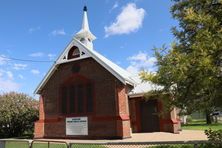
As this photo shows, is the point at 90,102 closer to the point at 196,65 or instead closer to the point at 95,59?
the point at 95,59

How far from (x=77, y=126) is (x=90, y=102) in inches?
88.5

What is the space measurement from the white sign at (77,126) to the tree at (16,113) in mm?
6801

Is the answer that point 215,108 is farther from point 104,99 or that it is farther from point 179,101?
point 104,99

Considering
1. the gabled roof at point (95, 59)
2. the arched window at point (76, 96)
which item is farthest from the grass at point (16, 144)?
the arched window at point (76, 96)

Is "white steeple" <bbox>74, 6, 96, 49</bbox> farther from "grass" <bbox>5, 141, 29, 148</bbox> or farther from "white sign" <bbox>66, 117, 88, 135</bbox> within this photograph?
"grass" <bbox>5, 141, 29, 148</bbox>

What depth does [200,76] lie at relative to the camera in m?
6.71

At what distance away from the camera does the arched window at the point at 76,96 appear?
73.4 feet

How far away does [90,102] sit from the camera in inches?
877

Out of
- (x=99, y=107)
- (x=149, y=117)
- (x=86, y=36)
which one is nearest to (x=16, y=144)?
(x=99, y=107)

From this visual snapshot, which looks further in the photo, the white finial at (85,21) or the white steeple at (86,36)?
the white finial at (85,21)

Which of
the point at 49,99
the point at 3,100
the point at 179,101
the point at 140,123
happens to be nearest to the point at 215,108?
the point at 179,101

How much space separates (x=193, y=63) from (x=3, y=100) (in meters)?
24.3

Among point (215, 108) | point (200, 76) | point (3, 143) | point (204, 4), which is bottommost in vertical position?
point (3, 143)

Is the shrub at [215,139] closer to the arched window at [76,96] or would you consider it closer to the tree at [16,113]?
the arched window at [76,96]
